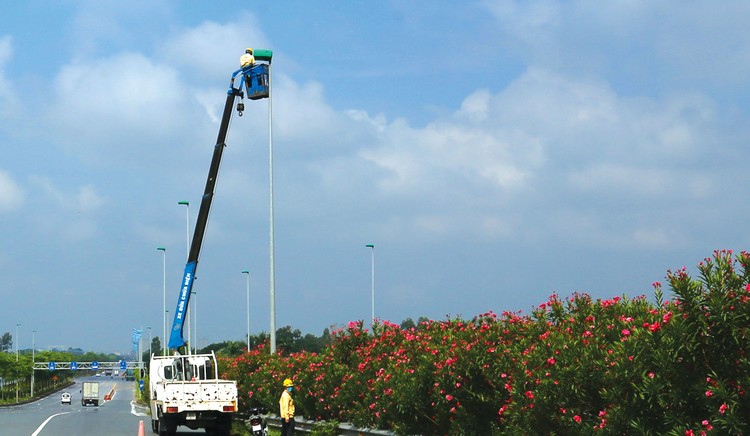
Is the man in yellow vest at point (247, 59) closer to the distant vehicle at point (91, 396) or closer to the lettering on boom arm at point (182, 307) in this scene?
the lettering on boom arm at point (182, 307)

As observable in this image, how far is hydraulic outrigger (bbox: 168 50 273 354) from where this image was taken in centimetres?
3155

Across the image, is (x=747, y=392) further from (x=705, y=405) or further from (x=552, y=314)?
(x=552, y=314)

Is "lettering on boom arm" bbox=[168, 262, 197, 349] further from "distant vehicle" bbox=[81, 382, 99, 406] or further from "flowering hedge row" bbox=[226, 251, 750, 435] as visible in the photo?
"distant vehicle" bbox=[81, 382, 99, 406]

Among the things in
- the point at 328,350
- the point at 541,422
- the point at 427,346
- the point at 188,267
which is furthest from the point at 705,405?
the point at 188,267

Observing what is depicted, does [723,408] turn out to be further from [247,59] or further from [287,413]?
[247,59]

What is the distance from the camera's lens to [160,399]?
29.0 m

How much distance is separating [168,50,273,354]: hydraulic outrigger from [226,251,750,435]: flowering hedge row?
10614mm

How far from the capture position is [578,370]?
38.4 ft

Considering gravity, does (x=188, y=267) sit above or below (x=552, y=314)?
above

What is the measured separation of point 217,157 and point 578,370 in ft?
Answer: 71.6

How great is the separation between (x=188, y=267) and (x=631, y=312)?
68.8ft

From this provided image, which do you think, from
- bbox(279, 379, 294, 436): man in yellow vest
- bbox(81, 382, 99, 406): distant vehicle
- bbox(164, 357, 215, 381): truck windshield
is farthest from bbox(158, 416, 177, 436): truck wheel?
bbox(81, 382, 99, 406): distant vehicle

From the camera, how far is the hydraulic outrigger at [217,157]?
104 feet

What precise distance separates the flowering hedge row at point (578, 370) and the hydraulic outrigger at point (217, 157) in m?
10.6
